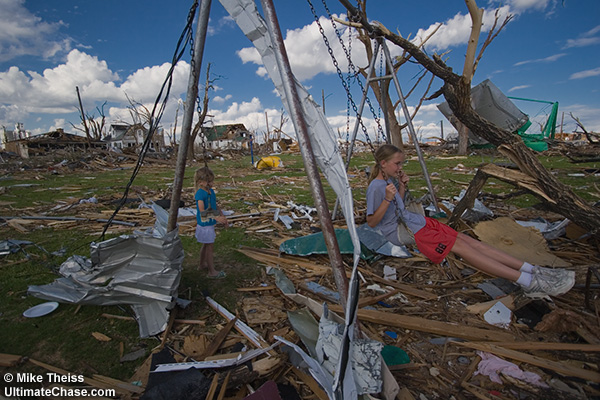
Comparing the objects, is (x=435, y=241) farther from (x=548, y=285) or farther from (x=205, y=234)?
(x=205, y=234)

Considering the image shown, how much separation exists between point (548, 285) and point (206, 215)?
401 cm

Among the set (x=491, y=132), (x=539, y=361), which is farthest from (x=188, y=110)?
(x=491, y=132)

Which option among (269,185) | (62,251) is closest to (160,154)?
(269,185)

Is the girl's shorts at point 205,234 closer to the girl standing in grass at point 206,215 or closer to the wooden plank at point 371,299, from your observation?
the girl standing in grass at point 206,215

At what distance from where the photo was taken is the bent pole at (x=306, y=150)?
2035 mm

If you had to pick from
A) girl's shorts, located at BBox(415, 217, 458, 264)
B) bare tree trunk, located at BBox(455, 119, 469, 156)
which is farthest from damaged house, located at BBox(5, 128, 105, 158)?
girl's shorts, located at BBox(415, 217, 458, 264)

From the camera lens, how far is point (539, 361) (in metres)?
2.31

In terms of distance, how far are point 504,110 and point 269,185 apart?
2124cm

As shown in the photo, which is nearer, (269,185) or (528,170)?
(528,170)

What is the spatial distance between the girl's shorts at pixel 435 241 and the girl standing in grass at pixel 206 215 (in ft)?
7.99

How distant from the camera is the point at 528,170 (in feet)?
12.8

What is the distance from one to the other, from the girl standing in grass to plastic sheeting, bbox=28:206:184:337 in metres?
0.85

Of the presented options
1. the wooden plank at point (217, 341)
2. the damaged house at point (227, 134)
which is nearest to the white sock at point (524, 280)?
the wooden plank at point (217, 341)

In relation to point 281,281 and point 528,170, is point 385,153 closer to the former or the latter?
point 528,170
